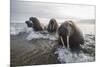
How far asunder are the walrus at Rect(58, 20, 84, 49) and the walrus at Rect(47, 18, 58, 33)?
0.06m

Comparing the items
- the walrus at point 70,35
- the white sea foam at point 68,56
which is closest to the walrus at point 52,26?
the walrus at point 70,35

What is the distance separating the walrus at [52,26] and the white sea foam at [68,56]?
276 millimetres

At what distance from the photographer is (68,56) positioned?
2320mm

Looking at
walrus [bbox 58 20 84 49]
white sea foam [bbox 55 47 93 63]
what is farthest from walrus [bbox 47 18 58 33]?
white sea foam [bbox 55 47 93 63]

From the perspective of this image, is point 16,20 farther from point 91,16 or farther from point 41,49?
point 91,16

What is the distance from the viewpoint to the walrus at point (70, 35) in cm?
230

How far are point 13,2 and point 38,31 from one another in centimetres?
49

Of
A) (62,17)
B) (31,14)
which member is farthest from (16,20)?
(62,17)

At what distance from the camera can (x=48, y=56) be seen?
224 cm

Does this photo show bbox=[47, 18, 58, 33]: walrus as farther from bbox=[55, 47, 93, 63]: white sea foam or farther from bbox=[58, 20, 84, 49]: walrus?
bbox=[55, 47, 93, 63]: white sea foam

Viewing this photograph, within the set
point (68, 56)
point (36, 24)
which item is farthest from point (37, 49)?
point (68, 56)

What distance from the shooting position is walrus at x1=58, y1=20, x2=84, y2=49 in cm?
230

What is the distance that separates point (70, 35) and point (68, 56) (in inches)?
11.7

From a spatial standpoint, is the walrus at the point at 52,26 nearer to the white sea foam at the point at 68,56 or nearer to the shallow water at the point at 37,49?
the shallow water at the point at 37,49
